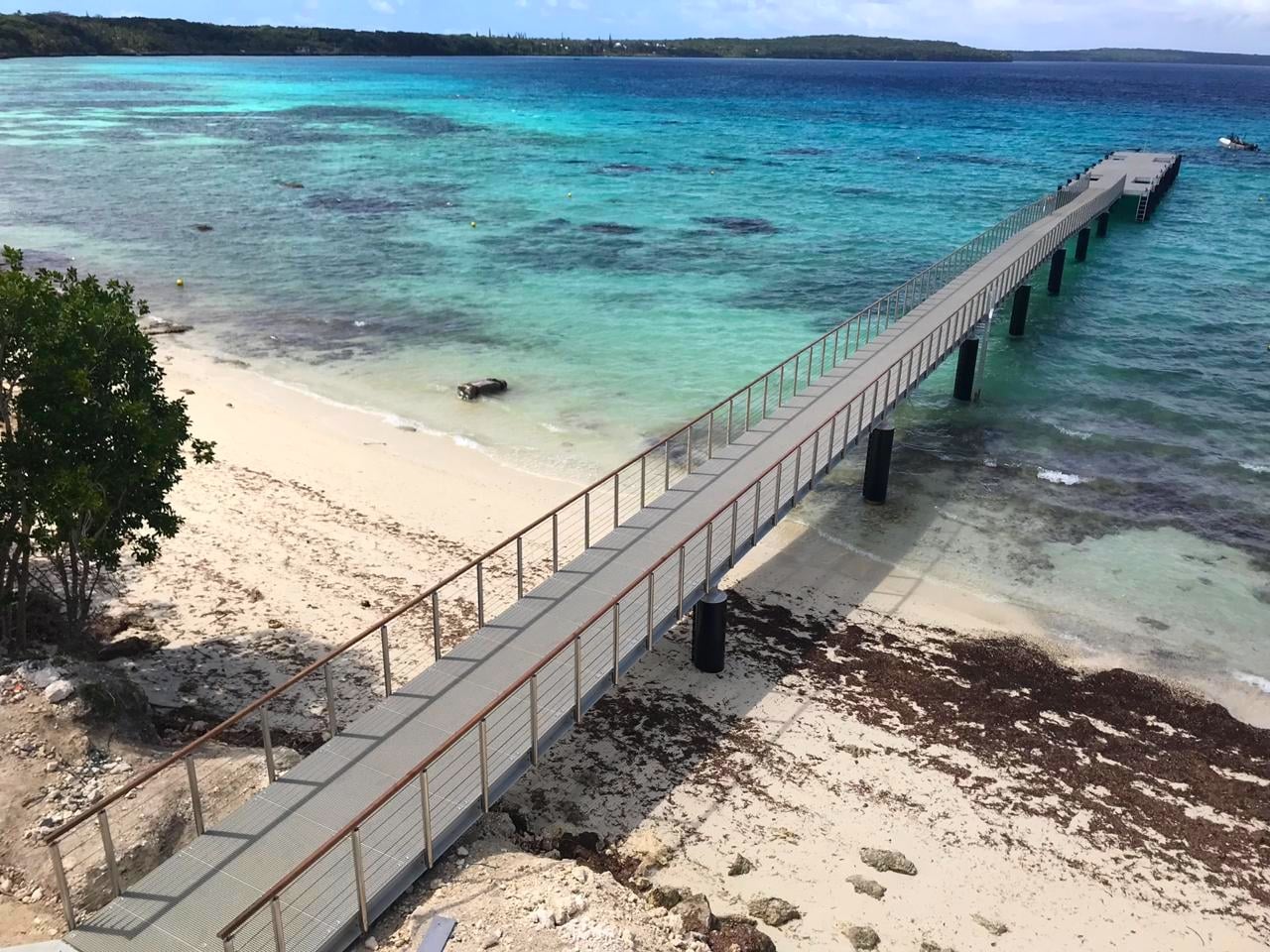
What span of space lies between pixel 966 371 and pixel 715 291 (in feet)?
38.7

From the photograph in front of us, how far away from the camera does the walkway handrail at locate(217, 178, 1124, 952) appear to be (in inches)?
279

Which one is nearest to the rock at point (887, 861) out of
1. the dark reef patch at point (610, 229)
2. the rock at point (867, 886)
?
the rock at point (867, 886)

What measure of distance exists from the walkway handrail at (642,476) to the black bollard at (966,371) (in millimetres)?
1819

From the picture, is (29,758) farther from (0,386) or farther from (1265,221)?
(1265,221)

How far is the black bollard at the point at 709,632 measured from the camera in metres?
12.1

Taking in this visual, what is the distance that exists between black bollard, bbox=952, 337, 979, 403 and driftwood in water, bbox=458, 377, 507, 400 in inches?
426

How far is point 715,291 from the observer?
33.1 m

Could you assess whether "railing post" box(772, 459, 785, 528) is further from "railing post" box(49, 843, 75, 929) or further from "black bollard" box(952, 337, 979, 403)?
"black bollard" box(952, 337, 979, 403)

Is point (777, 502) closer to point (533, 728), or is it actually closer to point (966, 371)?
point (533, 728)

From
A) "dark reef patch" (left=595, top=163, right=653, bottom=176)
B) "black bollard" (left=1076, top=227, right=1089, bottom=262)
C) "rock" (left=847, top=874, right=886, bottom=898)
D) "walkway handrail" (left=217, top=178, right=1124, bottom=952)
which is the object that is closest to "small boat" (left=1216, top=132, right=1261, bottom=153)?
"black bollard" (left=1076, top=227, right=1089, bottom=262)

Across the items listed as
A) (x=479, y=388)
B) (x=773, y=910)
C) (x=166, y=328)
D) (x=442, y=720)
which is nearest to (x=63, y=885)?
(x=442, y=720)

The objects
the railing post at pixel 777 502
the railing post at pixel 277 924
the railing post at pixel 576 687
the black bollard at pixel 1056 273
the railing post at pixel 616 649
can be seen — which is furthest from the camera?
the black bollard at pixel 1056 273

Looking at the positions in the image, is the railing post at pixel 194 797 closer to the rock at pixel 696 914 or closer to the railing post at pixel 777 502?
the rock at pixel 696 914

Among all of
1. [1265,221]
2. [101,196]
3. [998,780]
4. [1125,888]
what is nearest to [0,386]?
[998,780]
